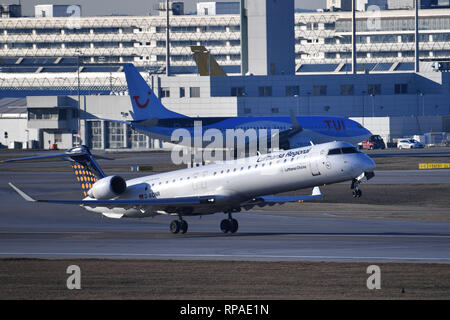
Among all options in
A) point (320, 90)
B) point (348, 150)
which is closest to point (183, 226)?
point (348, 150)

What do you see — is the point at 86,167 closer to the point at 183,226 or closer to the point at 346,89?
the point at 183,226

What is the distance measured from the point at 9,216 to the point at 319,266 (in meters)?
29.4

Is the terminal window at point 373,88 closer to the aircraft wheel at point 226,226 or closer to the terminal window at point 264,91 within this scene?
the terminal window at point 264,91

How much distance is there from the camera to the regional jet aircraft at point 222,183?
43.8 m

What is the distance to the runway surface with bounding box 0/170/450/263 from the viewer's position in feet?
128

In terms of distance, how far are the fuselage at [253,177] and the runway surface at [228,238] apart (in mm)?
1911

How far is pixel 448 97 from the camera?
15188 cm

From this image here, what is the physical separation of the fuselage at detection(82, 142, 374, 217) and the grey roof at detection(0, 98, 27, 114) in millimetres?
123341

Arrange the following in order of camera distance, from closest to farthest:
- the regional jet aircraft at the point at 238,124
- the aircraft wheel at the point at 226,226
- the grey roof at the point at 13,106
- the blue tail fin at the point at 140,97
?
the aircraft wheel at the point at 226,226
the blue tail fin at the point at 140,97
the regional jet aircraft at the point at 238,124
the grey roof at the point at 13,106

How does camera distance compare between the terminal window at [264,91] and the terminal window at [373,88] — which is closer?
the terminal window at [264,91]

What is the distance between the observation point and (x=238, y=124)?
102 meters

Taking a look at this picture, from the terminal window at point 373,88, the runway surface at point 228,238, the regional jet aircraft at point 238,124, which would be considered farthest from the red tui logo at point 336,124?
the runway surface at point 228,238
